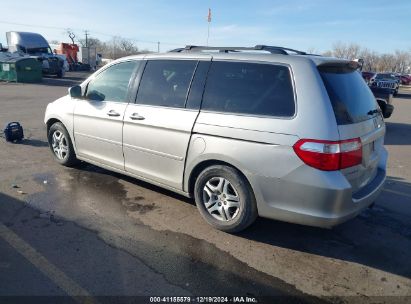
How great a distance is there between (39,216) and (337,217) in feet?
10.4

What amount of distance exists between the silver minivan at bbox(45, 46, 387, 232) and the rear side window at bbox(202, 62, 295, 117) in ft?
0.03

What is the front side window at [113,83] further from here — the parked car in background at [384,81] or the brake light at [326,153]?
the parked car in background at [384,81]

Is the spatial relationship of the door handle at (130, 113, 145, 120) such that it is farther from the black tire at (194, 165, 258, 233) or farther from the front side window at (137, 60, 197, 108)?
the black tire at (194, 165, 258, 233)

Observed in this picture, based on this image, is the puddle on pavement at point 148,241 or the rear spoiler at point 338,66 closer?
the puddle on pavement at point 148,241

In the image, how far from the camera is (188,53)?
4.11 meters

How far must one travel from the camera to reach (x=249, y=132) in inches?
130

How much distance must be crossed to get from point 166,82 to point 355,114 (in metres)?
2.13

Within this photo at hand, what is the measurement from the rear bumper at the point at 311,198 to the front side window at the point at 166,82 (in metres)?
1.42

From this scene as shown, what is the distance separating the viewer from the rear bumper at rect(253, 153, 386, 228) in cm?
300

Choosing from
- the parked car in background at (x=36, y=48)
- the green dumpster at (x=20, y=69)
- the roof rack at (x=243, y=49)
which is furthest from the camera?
the parked car in background at (x=36, y=48)

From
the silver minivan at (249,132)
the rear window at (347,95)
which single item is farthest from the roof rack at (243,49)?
the rear window at (347,95)

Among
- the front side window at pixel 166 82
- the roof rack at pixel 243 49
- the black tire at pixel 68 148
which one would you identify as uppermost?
the roof rack at pixel 243 49

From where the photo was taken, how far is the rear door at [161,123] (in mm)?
3883

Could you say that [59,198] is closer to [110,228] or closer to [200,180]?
[110,228]
